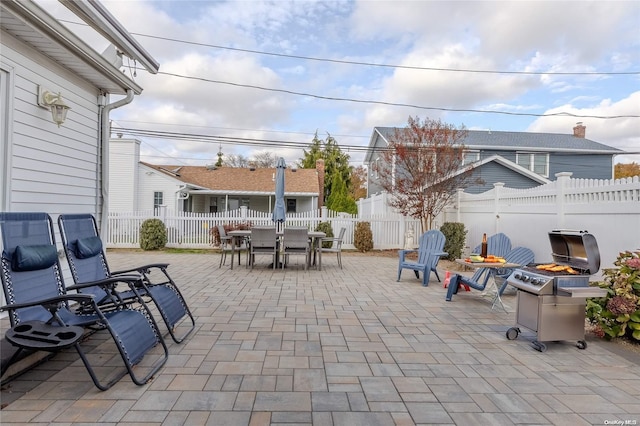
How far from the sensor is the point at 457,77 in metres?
12.4

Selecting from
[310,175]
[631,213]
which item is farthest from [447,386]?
[310,175]

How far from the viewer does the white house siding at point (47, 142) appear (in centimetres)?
400

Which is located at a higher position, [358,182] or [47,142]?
[358,182]

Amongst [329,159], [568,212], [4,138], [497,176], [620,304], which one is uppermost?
[329,159]

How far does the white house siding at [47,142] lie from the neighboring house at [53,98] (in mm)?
11

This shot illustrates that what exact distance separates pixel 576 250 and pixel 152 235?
442 inches

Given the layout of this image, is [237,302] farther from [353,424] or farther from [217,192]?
[217,192]

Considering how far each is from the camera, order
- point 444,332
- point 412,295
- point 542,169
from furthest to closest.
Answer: point 542,169, point 412,295, point 444,332

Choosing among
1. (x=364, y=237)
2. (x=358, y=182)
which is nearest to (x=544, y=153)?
(x=364, y=237)

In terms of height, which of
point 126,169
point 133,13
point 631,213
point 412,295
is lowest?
point 412,295

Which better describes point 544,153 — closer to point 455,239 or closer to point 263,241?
point 455,239

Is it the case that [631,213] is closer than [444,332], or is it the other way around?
[444,332]

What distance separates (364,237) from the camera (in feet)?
39.6

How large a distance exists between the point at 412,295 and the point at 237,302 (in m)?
2.79
